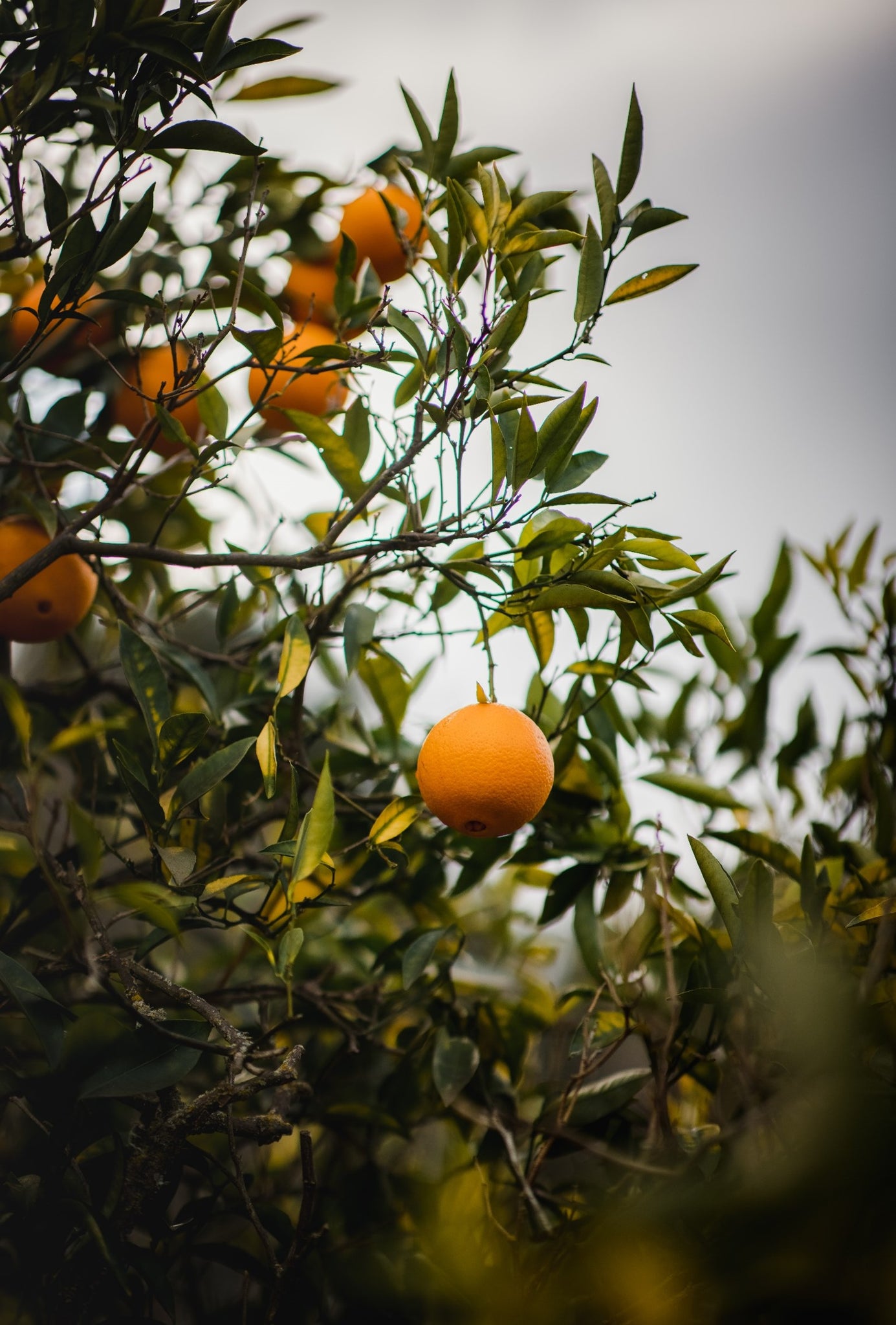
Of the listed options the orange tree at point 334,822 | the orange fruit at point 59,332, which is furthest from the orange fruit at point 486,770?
the orange fruit at point 59,332

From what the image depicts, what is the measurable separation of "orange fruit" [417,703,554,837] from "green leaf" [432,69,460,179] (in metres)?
0.60

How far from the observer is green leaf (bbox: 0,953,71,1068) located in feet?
2.25

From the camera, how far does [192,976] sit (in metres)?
1.29

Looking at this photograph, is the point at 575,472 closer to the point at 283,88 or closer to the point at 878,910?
the point at 878,910

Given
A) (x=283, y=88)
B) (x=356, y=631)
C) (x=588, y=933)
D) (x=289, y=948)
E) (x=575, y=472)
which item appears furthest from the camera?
(x=283, y=88)

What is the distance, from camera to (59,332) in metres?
1.16

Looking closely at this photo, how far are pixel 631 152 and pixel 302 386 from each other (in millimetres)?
481

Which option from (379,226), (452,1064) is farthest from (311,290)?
(452,1064)

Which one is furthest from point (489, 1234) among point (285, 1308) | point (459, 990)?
point (459, 990)

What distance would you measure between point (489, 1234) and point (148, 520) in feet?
3.26

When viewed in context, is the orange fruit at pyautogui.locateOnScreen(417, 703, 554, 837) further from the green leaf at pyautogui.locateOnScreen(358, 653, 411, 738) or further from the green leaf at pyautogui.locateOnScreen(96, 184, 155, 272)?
the green leaf at pyautogui.locateOnScreen(96, 184, 155, 272)

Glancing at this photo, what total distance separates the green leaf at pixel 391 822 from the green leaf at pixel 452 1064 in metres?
0.33

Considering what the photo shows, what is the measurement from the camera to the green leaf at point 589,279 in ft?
2.52

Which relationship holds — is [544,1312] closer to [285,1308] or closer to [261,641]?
[285,1308]
